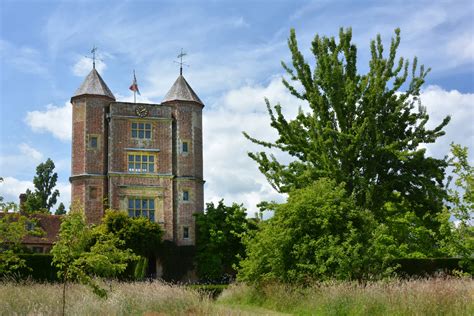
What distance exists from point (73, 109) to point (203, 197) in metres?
10.4

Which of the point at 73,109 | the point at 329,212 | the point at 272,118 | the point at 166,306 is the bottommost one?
the point at 166,306

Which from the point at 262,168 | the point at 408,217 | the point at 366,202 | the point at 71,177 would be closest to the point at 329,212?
the point at 366,202

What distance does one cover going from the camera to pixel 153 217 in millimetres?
40844

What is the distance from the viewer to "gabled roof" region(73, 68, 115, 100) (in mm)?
41594

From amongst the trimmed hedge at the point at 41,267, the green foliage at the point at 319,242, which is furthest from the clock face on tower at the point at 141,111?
the green foliage at the point at 319,242

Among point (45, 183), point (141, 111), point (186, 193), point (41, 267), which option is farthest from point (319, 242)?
point (45, 183)

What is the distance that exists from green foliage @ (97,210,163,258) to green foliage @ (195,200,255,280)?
2999 mm

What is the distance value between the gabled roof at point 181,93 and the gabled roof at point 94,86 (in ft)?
12.7

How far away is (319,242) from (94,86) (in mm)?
27308

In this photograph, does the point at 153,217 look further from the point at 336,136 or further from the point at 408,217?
the point at 336,136

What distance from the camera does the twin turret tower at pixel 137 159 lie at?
133 feet

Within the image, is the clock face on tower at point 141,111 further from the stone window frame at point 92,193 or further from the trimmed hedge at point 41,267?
the trimmed hedge at point 41,267

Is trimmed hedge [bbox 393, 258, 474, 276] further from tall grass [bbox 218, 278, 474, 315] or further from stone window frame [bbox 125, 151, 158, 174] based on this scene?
stone window frame [bbox 125, 151, 158, 174]

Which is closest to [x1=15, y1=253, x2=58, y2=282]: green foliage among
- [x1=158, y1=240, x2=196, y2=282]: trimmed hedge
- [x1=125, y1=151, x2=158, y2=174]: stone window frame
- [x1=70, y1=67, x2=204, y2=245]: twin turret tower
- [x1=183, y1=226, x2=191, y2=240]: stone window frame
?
[x1=70, y1=67, x2=204, y2=245]: twin turret tower
